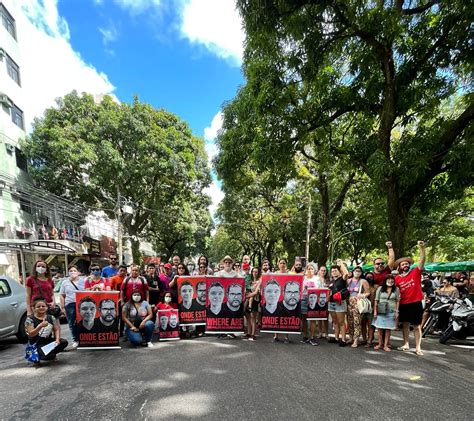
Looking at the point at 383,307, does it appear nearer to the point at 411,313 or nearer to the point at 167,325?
the point at 411,313

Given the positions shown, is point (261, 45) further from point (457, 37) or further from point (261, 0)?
point (457, 37)

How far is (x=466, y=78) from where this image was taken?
8.89 meters

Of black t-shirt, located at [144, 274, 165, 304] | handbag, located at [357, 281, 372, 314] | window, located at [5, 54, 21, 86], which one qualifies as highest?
window, located at [5, 54, 21, 86]

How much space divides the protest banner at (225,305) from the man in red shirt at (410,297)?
326 centimetres

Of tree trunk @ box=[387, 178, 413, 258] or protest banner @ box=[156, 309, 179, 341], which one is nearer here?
protest banner @ box=[156, 309, 179, 341]

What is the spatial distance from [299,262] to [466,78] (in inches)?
256

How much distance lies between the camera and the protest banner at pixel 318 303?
7371 mm

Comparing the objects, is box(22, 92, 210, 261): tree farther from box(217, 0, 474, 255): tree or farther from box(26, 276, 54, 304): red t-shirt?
box(26, 276, 54, 304): red t-shirt

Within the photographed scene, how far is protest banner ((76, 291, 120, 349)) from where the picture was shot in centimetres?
659

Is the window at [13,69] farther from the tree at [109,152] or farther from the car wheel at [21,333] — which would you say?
the car wheel at [21,333]

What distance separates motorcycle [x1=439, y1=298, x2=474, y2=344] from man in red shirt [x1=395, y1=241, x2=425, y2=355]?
5.56ft

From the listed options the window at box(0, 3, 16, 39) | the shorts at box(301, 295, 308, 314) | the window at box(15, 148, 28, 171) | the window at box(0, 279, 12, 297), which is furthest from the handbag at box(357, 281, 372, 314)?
the window at box(0, 3, 16, 39)

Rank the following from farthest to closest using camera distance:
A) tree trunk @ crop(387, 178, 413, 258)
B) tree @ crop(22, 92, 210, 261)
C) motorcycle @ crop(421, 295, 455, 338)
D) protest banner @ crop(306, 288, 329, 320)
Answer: tree @ crop(22, 92, 210, 261) → tree trunk @ crop(387, 178, 413, 258) → motorcycle @ crop(421, 295, 455, 338) → protest banner @ crop(306, 288, 329, 320)

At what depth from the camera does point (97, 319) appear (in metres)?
6.62
